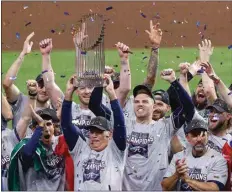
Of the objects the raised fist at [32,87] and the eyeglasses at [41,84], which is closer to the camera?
the raised fist at [32,87]

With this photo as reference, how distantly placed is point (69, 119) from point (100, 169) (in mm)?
425

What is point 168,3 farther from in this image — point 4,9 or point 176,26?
point 4,9

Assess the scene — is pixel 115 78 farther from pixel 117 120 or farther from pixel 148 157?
pixel 117 120

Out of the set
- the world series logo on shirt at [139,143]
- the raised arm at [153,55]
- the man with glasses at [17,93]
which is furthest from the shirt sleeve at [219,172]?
the man with glasses at [17,93]

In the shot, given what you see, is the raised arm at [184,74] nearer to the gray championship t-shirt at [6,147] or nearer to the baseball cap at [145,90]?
the baseball cap at [145,90]

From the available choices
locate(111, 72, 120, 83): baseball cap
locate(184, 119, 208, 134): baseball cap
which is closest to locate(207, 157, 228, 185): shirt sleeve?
locate(184, 119, 208, 134): baseball cap

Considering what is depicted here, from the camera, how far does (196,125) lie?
680 centimetres

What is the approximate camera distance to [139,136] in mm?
7074

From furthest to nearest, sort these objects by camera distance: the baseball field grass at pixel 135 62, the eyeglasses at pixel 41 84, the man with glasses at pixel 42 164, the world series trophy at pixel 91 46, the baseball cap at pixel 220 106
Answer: the baseball field grass at pixel 135 62 < the eyeglasses at pixel 41 84 < the world series trophy at pixel 91 46 < the baseball cap at pixel 220 106 < the man with glasses at pixel 42 164

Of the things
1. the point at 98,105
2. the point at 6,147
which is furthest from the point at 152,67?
the point at 6,147

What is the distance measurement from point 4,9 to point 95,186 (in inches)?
391

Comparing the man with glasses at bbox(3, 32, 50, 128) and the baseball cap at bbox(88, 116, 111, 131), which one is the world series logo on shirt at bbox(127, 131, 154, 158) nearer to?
the baseball cap at bbox(88, 116, 111, 131)

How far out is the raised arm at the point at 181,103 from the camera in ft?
22.3

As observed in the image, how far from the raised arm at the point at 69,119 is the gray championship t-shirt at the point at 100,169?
125 mm
